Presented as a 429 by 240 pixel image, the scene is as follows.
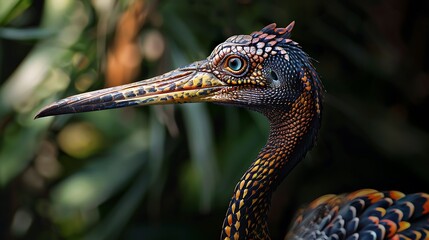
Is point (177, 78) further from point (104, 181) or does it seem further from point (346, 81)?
point (346, 81)

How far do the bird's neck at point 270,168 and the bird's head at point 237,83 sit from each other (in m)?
0.04

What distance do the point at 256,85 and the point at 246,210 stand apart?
400 millimetres

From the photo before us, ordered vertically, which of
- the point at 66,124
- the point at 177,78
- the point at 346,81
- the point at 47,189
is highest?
the point at 177,78

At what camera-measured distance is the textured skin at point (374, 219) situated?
303cm

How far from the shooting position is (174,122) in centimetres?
457

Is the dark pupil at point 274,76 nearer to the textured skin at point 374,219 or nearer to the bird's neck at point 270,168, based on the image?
the bird's neck at point 270,168

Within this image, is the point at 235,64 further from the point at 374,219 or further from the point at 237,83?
the point at 374,219

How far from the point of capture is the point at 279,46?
2.80 metres

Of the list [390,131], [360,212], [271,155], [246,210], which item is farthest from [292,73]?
[390,131]

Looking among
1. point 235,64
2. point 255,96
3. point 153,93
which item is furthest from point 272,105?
point 153,93

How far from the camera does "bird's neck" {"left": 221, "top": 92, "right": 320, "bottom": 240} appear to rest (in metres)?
2.81

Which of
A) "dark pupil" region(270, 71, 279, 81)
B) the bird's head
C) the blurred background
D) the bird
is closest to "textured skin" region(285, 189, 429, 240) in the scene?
the bird

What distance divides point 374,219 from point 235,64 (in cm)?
76

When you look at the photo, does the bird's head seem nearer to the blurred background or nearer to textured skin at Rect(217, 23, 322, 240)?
textured skin at Rect(217, 23, 322, 240)
